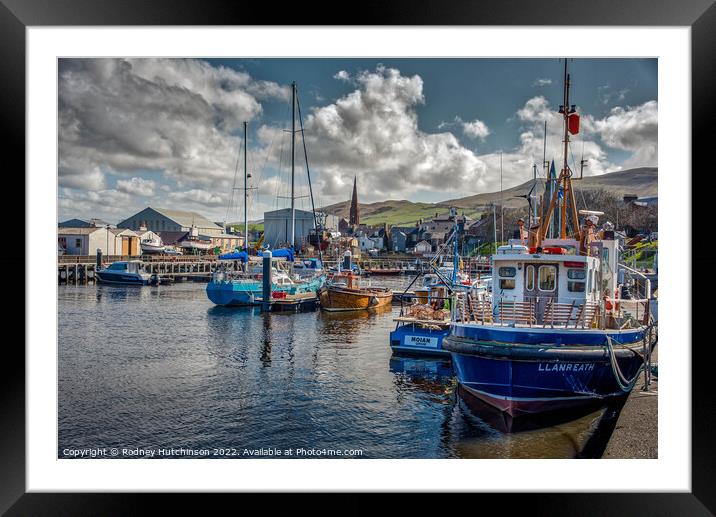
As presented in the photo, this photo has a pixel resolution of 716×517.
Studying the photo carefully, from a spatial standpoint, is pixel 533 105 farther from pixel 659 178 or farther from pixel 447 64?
pixel 659 178

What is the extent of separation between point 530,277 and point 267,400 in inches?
185

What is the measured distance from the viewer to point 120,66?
8086 millimetres

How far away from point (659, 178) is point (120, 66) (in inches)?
311

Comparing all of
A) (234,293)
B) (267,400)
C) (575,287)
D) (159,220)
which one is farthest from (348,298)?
(575,287)

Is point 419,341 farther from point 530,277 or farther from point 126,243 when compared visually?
point 126,243

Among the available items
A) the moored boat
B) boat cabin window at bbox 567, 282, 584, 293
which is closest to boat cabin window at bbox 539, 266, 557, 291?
boat cabin window at bbox 567, 282, 584, 293

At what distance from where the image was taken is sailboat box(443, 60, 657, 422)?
22.6ft

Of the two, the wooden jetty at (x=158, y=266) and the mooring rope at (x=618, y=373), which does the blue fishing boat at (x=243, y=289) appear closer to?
the wooden jetty at (x=158, y=266)

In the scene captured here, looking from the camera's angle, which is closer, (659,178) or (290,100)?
(659,178)

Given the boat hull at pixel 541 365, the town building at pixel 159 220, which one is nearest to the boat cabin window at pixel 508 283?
the boat hull at pixel 541 365

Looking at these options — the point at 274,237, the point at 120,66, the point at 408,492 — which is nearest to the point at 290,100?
the point at 120,66
